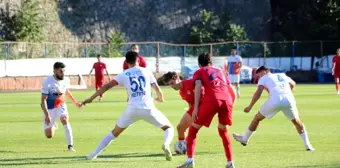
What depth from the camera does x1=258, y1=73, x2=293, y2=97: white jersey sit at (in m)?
16.4

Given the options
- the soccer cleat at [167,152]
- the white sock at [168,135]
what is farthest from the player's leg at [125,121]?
the soccer cleat at [167,152]

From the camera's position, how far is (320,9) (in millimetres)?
65562

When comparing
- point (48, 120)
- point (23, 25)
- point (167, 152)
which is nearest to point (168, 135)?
point (167, 152)

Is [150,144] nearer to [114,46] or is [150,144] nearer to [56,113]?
[56,113]

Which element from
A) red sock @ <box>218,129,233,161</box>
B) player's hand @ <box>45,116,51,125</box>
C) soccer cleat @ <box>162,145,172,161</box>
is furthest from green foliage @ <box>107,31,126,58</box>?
red sock @ <box>218,129,233,161</box>

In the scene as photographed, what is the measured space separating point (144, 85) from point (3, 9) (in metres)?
43.8

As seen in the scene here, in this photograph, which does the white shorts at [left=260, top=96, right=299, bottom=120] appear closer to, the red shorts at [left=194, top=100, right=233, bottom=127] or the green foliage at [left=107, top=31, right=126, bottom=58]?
the red shorts at [left=194, top=100, right=233, bottom=127]

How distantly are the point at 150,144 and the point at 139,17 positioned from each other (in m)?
46.6

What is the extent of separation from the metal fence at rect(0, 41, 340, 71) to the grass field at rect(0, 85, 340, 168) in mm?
24780

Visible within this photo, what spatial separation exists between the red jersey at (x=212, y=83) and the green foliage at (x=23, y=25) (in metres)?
42.7

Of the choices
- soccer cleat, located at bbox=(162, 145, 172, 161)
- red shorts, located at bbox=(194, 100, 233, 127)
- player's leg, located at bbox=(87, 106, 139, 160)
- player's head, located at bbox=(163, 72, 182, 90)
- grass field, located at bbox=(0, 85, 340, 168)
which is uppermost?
player's head, located at bbox=(163, 72, 182, 90)

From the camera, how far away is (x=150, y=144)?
1767cm

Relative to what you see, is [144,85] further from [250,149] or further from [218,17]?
[218,17]

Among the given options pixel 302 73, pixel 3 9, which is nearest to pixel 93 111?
pixel 3 9
